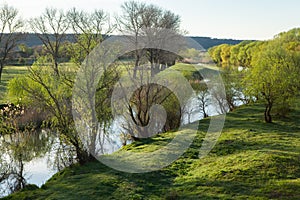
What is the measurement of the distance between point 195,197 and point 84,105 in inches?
387

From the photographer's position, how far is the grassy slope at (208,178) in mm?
14039

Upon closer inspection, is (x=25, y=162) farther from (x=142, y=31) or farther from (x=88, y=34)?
(x=142, y=31)

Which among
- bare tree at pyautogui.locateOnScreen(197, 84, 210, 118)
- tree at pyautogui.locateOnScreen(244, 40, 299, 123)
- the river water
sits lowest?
the river water

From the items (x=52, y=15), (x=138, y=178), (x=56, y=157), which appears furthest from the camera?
(x=52, y=15)

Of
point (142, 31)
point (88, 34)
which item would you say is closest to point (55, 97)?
point (88, 34)

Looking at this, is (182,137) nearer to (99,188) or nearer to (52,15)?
(99,188)

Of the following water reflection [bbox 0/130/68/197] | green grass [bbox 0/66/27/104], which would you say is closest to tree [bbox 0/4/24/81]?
green grass [bbox 0/66/27/104]

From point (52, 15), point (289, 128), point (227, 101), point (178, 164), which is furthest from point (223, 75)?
point (178, 164)

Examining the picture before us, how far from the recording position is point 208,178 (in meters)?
15.8

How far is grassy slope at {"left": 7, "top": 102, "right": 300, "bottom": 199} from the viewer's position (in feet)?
46.1

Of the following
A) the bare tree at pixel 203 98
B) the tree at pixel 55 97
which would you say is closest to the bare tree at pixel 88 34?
the tree at pixel 55 97

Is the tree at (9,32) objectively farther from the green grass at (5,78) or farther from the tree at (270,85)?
the tree at (270,85)

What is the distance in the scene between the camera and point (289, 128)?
2642cm

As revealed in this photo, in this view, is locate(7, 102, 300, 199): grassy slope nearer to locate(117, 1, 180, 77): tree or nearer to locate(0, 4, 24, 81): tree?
locate(117, 1, 180, 77): tree
